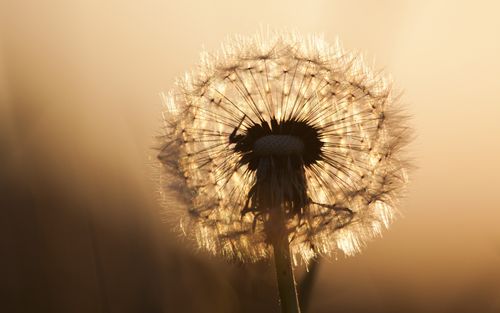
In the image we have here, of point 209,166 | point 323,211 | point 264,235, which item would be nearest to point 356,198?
point 323,211

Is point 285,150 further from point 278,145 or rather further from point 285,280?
point 285,280

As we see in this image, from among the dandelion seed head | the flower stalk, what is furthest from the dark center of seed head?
the flower stalk

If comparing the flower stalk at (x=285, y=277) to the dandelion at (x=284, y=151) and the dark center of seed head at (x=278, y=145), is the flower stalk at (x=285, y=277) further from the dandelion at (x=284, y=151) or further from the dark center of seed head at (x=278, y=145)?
the dark center of seed head at (x=278, y=145)

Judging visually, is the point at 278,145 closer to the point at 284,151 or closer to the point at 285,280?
the point at 284,151

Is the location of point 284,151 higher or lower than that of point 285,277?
higher

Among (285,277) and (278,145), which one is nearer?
(285,277)

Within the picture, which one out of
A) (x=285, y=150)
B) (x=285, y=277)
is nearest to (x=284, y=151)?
(x=285, y=150)

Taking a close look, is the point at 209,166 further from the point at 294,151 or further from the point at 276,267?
the point at 276,267
